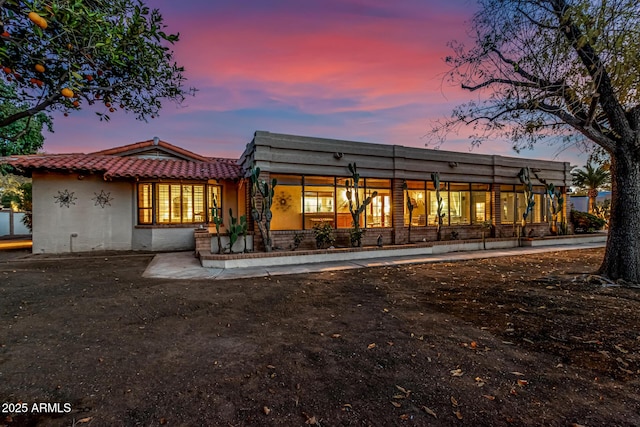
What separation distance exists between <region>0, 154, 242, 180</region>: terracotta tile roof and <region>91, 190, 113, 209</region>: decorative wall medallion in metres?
0.95

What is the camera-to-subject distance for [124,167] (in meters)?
12.4

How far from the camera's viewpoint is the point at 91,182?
12.5m

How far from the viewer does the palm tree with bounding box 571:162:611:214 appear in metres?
23.5

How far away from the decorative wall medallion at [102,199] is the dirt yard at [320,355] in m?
6.62

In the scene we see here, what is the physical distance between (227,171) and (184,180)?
1889mm

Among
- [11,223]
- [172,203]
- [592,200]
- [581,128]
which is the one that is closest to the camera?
[581,128]

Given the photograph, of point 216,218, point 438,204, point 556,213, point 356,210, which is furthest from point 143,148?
point 556,213

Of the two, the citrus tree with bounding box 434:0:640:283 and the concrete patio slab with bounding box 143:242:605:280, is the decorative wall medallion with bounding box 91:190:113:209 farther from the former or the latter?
the citrus tree with bounding box 434:0:640:283

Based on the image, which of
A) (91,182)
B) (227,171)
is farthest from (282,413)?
(91,182)

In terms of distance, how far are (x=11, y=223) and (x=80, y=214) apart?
14134 mm

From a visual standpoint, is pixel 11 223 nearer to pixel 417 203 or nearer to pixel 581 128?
pixel 417 203

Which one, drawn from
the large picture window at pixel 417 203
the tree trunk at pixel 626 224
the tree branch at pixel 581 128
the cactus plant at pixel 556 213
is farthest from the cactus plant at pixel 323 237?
the cactus plant at pixel 556 213

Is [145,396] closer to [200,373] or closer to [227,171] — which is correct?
[200,373]

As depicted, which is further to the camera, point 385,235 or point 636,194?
point 385,235
